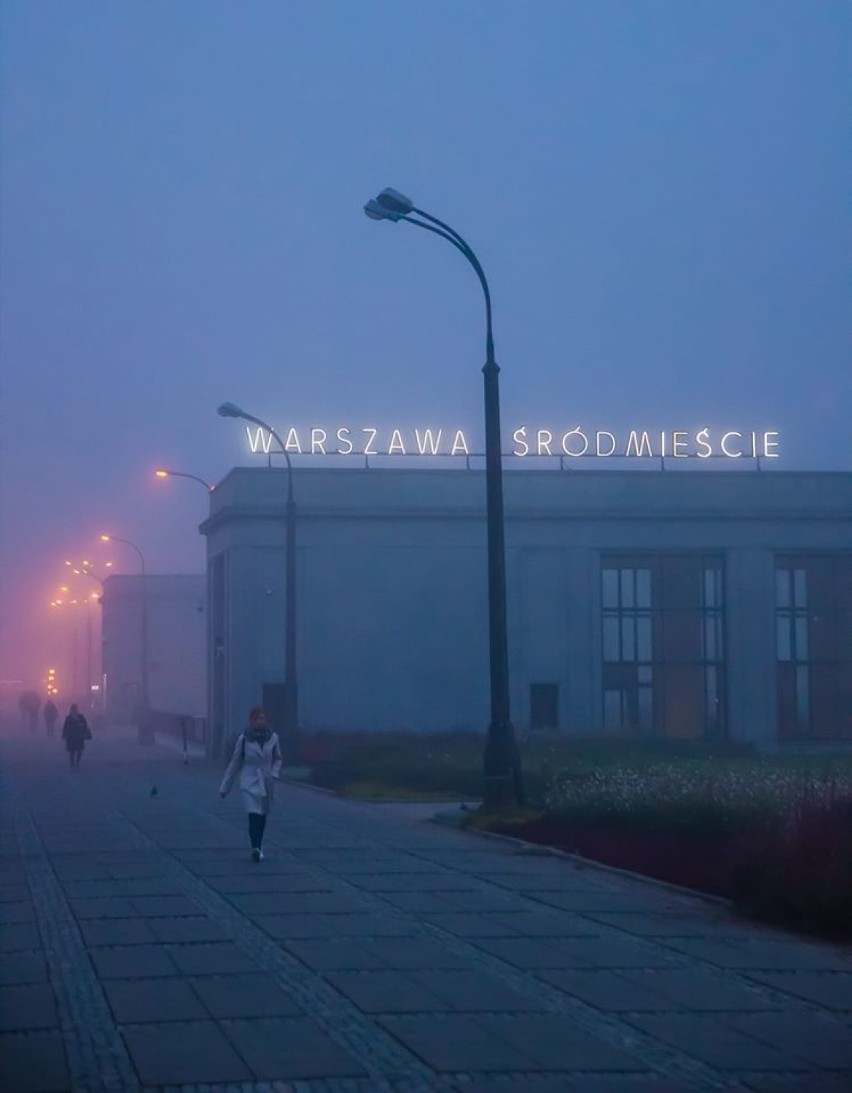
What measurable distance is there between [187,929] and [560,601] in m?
44.8

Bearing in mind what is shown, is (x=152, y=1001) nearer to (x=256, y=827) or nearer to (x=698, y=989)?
(x=698, y=989)

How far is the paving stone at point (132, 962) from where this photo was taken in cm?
1106

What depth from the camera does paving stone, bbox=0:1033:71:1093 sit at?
313 inches

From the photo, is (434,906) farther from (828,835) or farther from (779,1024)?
(779,1024)

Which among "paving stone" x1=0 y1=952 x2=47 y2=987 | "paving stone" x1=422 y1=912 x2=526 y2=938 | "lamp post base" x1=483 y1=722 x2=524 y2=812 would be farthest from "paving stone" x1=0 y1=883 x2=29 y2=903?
"lamp post base" x1=483 y1=722 x2=524 y2=812

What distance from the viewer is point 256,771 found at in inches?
726

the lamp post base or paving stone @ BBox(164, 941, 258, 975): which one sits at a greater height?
the lamp post base

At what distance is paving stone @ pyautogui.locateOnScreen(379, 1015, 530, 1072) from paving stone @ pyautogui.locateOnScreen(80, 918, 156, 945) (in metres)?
3.55

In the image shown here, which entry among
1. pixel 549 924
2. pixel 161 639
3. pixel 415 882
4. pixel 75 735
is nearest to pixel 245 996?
pixel 549 924

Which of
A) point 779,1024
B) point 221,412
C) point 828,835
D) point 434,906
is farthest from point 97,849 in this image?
point 221,412

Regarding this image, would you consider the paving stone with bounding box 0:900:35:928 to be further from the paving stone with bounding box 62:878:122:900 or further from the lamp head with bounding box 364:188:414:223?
the lamp head with bounding box 364:188:414:223

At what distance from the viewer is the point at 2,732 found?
83250 mm

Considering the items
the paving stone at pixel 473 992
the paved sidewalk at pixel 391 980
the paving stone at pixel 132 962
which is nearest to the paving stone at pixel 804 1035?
the paved sidewalk at pixel 391 980

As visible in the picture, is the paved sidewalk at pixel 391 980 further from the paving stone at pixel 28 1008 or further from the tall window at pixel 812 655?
the tall window at pixel 812 655
